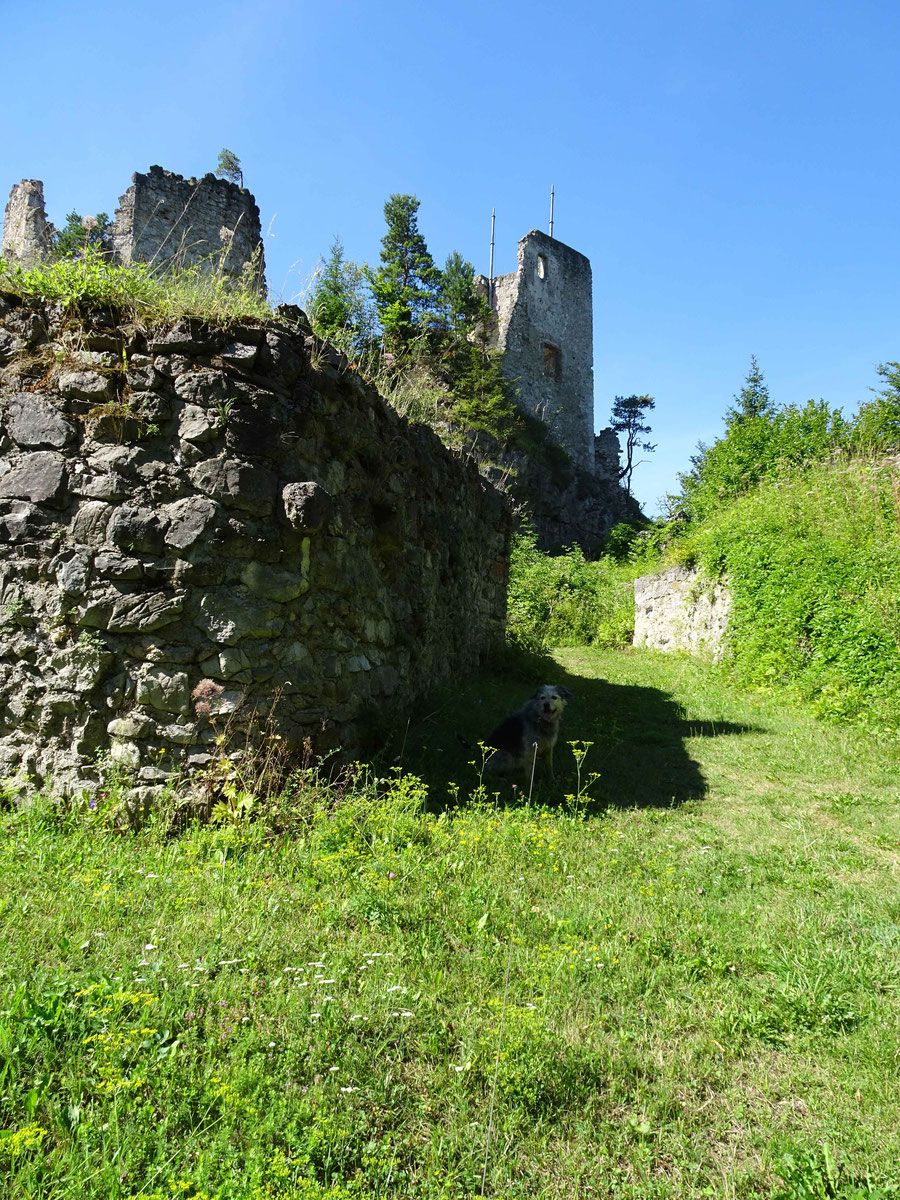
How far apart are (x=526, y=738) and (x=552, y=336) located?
100 ft

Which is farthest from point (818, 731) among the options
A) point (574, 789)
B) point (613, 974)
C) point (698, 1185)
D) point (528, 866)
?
point (698, 1185)

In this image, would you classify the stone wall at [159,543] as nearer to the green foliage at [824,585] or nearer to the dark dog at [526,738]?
the dark dog at [526,738]

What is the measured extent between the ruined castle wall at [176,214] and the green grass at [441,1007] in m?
15.8

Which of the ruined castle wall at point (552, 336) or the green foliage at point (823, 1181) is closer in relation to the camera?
the green foliage at point (823, 1181)

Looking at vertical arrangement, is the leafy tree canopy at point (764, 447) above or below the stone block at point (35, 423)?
above

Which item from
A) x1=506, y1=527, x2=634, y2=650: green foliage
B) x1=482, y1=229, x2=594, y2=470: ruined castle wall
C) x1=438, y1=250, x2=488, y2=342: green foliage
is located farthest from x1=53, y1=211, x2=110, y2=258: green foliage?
x1=482, y1=229, x2=594, y2=470: ruined castle wall

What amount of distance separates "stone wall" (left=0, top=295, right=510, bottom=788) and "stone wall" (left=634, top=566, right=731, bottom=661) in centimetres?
928

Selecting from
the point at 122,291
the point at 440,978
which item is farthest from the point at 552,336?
the point at 440,978

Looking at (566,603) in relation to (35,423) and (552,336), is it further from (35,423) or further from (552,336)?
(552,336)

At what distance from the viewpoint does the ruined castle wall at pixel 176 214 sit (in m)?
16.5

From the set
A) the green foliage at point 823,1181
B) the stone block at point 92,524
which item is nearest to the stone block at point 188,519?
the stone block at point 92,524

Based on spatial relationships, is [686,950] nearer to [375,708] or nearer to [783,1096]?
[783,1096]

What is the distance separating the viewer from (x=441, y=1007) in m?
2.84

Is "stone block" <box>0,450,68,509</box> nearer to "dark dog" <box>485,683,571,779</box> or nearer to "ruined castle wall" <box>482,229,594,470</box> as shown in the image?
"dark dog" <box>485,683,571,779</box>
